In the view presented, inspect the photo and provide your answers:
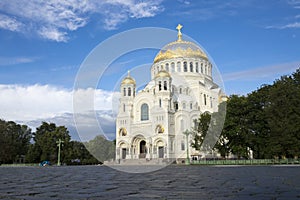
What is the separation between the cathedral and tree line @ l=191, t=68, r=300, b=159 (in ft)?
41.0

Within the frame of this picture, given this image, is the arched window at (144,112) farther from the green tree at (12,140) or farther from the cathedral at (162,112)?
the green tree at (12,140)

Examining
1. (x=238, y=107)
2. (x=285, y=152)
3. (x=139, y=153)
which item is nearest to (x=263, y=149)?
(x=285, y=152)

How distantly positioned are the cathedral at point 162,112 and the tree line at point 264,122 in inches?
492

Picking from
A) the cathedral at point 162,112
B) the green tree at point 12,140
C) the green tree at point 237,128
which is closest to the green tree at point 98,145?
the green tree at point 237,128

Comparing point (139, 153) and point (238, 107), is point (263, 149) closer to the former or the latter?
point (238, 107)

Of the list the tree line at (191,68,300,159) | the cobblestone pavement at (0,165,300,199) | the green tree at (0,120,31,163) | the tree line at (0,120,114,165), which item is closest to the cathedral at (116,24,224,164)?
the tree line at (0,120,114,165)

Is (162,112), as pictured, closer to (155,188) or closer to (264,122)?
(264,122)

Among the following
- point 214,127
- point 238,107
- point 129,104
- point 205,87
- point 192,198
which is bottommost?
point 192,198

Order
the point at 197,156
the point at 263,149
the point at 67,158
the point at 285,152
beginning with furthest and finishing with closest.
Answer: the point at 67,158 < the point at 197,156 < the point at 263,149 < the point at 285,152

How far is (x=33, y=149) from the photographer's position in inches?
2202

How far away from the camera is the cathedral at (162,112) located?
52688 mm

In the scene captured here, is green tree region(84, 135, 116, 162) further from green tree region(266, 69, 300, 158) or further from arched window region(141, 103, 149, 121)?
arched window region(141, 103, 149, 121)

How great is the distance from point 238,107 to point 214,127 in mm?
4665

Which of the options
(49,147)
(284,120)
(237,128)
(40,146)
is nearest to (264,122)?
(237,128)
